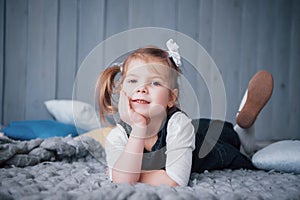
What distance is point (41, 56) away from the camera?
1838 mm

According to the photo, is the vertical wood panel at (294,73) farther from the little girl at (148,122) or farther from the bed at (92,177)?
the little girl at (148,122)

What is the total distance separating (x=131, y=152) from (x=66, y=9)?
1.38 metres

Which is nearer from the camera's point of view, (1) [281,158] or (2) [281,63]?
(1) [281,158]

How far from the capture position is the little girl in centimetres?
68

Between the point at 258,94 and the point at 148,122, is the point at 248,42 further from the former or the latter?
the point at 148,122

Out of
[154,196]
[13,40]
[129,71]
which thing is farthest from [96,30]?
[154,196]

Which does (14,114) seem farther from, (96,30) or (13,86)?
(96,30)

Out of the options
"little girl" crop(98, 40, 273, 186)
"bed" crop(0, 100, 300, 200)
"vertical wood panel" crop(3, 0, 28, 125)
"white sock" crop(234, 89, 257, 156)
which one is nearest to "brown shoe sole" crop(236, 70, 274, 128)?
"white sock" crop(234, 89, 257, 156)

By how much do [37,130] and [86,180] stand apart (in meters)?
0.74

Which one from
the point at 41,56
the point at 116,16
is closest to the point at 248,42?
the point at 116,16

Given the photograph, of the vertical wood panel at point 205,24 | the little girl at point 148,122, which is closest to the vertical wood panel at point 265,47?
the vertical wood panel at point 205,24

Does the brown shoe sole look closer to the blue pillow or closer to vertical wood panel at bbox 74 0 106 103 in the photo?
the blue pillow

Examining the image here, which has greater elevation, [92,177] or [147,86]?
[147,86]

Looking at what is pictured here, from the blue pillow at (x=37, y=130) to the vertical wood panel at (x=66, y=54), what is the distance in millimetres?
421
